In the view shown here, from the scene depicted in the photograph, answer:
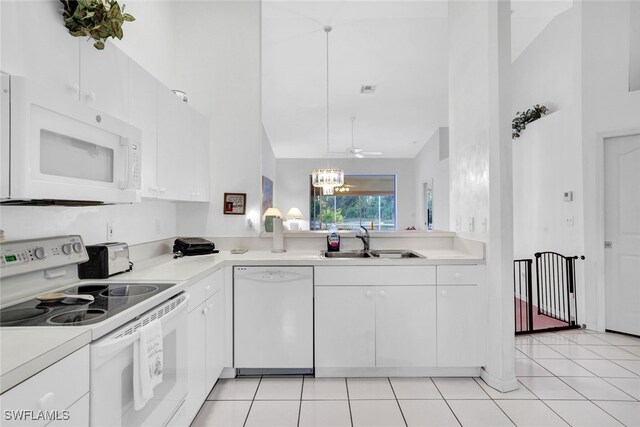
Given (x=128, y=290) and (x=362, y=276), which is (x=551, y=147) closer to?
(x=362, y=276)

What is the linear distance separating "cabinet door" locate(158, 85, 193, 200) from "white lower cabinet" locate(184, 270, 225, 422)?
0.68 metres

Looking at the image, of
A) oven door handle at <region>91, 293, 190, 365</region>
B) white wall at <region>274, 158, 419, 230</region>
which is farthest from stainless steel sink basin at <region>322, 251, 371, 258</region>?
white wall at <region>274, 158, 419, 230</region>

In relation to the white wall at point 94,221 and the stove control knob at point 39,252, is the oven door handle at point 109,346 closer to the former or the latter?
the stove control knob at point 39,252

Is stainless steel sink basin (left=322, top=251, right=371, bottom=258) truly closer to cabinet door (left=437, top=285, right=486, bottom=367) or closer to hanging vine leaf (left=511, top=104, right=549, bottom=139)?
cabinet door (left=437, top=285, right=486, bottom=367)

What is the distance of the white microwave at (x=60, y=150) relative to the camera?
1.09 metres

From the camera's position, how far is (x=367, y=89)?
5.73 m

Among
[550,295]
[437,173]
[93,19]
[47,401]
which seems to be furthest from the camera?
[437,173]

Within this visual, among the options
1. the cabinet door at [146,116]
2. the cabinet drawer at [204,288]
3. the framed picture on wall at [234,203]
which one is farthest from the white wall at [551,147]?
the cabinet door at [146,116]

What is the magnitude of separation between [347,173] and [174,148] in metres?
8.13

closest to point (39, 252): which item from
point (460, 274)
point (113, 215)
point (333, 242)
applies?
point (113, 215)

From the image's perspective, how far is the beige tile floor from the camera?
199 centimetres

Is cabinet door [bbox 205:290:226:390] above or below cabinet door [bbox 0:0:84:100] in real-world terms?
below

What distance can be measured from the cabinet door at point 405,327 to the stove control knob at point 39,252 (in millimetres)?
1966

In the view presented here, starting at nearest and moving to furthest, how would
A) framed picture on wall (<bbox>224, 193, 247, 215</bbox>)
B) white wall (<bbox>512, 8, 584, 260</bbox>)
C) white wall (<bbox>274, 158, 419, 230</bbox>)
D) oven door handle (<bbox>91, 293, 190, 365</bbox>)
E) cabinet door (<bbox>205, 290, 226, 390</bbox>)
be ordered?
1. oven door handle (<bbox>91, 293, 190, 365</bbox>)
2. cabinet door (<bbox>205, 290, 226, 390</bbox>)
3. framed picture on wall (<bbox>224, 193, 247, 215</bbox>)
4. white wall (<bbox>512, 8, 584, 260</bbox>)
5. white wall (<bbox>274, 158, 419, 230</bbox>)
